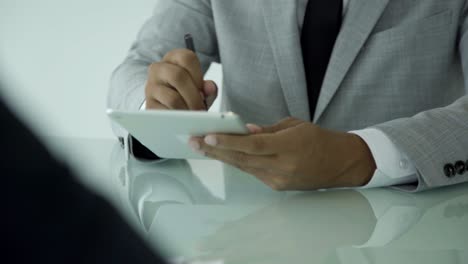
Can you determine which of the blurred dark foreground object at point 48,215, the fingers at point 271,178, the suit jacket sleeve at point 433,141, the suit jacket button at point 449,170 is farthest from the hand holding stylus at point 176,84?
the blurred dark foreground object at point 48,215

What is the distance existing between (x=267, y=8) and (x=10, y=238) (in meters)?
1.31

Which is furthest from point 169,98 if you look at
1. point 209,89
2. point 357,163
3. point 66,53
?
point 66,53

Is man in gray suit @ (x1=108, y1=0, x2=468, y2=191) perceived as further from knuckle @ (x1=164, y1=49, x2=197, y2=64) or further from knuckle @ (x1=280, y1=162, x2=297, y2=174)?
knuckle @ (x1=280, y1=162, x2=297, y2=174)

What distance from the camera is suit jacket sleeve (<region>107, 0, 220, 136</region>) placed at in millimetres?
1465

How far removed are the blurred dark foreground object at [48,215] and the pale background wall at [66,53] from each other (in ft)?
10.4

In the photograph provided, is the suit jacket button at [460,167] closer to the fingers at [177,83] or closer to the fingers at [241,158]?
the fingers at [241,158]

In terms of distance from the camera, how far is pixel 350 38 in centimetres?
145

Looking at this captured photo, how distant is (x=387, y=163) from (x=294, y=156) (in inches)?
6.4

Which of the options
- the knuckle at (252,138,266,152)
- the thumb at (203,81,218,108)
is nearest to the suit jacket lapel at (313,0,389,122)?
the thumb at (203,81,218,108)

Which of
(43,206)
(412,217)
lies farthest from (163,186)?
(43,206)

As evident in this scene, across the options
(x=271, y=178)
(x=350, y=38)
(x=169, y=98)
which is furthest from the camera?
(x=350, y=38)

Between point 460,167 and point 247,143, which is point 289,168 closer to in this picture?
point 247,143

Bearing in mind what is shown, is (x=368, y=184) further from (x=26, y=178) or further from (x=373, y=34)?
(x=26, y=178)

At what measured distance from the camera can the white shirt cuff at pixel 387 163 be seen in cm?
110
